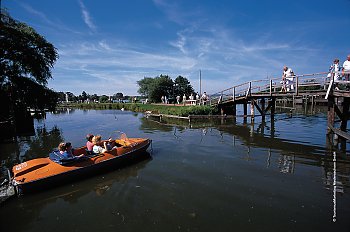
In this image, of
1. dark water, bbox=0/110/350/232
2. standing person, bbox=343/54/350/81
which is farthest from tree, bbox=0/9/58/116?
standing person, bbox=343/54/350/81

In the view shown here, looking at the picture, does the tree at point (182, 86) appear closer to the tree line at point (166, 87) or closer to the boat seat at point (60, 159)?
the tree line at point (166, 87)

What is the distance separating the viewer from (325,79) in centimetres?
1541

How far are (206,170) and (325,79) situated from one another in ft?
39.1

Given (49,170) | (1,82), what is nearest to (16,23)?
(1,82)

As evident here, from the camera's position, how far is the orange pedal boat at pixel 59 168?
7414mm

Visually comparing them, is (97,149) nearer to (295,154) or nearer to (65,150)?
(65,150)

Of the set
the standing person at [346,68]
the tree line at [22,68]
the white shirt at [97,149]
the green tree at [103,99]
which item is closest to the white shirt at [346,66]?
the standing person at [346,68]

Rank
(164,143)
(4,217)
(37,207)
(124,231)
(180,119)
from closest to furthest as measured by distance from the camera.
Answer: (124,231), (4,217), (37,207), (164,143), (180,119)

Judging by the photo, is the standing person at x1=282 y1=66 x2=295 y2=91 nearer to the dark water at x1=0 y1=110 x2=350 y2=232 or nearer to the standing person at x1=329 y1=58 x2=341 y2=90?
the standing person at x1=329 y1=58 x2=341 y2=90

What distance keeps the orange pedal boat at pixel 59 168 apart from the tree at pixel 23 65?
15049mm

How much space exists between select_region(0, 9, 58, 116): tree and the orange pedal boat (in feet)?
49.4

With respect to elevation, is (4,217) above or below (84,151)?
below

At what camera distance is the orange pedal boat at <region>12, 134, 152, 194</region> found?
7414 millimetres

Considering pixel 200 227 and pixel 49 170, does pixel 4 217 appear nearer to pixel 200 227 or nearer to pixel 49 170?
pixel 49 170
